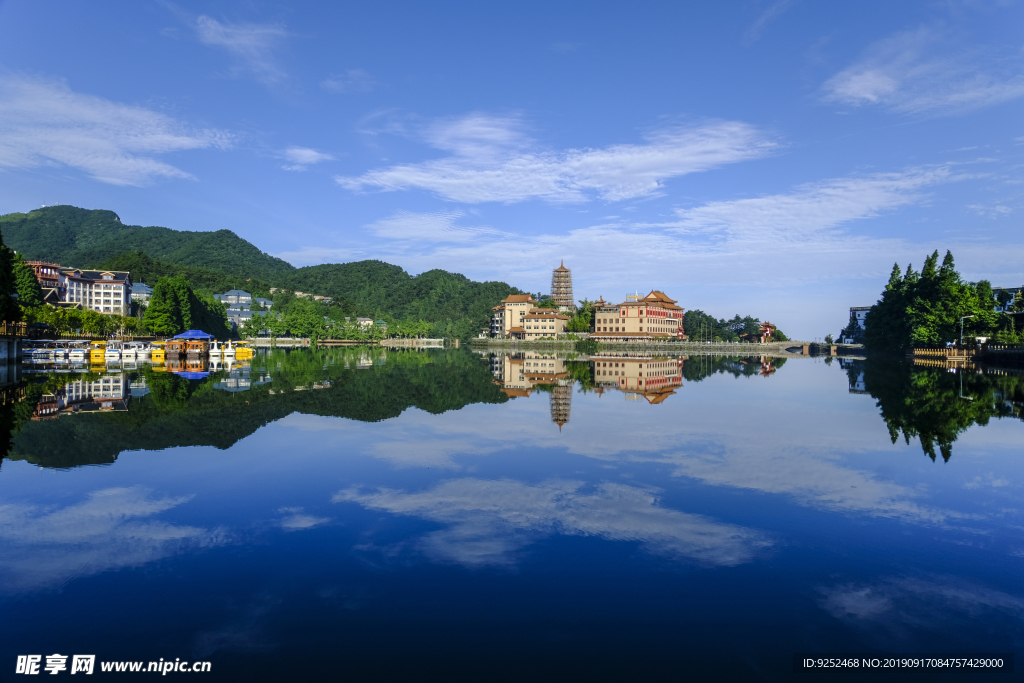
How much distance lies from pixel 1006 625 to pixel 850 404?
17.8 meters

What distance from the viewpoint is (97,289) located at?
94.4m

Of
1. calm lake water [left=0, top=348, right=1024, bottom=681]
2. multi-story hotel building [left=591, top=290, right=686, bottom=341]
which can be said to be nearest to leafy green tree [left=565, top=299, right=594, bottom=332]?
multi-story hotel building [left=591, top=290, right=686, bottom=341]

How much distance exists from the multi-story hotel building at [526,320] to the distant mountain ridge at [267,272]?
7951mm

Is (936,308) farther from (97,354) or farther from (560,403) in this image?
(97,354)

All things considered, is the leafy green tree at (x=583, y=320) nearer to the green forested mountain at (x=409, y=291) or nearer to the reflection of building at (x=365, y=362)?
the green forested mountain at (x=409, y=291)

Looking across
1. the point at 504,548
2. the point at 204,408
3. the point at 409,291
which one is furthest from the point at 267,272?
the point at 504,548

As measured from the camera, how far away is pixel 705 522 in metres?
7.78

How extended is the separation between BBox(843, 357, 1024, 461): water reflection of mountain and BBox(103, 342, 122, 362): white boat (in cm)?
4646

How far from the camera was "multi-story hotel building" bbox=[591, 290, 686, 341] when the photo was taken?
110 meters

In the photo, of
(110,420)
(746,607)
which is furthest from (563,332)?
(746,607)

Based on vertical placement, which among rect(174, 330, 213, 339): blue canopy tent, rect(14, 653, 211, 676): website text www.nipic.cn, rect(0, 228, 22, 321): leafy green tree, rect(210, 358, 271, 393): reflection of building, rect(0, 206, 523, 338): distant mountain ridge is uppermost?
rect(0, 206, 523, 338): distant mountain ridge

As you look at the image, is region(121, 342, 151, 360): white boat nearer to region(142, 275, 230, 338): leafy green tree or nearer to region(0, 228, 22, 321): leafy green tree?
region(0, 228, 22, 321): leafy green tree

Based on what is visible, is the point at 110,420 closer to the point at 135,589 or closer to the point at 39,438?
the point at 39,438

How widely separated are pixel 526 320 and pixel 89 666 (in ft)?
366
